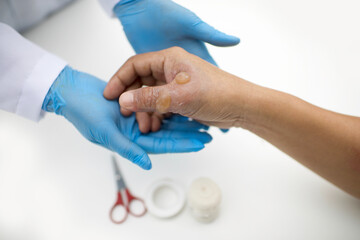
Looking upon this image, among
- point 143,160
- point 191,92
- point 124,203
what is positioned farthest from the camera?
point 124,203

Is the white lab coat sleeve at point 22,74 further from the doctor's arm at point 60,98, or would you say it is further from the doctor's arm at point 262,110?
the doctor's arm at point 262,110

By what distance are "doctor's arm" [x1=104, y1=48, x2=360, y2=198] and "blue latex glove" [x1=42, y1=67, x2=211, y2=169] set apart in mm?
140

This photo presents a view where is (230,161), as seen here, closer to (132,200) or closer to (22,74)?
(132,200)

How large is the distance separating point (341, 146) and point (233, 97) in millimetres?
331

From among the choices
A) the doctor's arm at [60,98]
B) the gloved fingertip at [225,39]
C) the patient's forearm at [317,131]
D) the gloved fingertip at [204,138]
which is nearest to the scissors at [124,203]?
the doctor's arm at [60,98]

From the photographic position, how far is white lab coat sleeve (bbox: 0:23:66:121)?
870 mm

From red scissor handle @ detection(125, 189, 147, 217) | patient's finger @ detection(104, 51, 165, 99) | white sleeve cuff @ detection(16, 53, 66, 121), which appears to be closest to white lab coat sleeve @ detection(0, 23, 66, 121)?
white sleeve cuff @ detection(16, 53, 66, 121)

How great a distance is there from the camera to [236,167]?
983 mm

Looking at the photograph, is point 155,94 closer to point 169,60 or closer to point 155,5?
Result: point 169,60

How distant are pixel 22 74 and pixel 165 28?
0.51 meters

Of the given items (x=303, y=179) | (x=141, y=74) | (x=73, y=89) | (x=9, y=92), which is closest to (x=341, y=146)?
(x=303, y=179)

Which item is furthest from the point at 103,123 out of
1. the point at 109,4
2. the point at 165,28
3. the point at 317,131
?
the point at 317,131

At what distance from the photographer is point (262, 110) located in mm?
784

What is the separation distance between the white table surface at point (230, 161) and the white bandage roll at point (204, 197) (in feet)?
0.34
